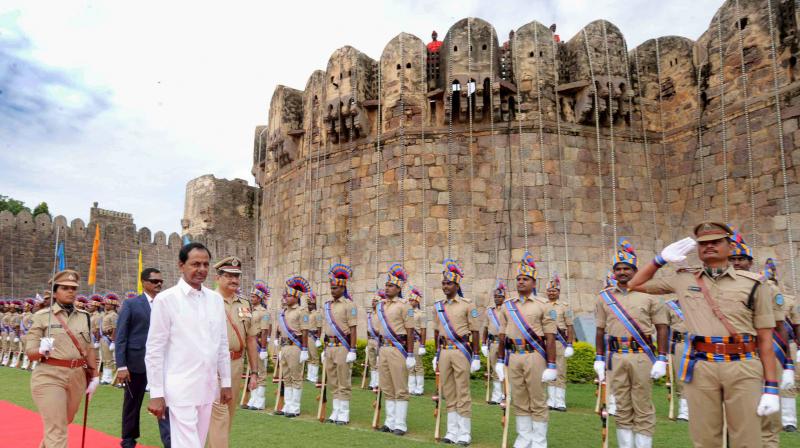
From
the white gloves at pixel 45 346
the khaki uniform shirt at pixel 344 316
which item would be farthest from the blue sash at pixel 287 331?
the white gloves at pixel 45 346

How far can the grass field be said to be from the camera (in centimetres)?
745

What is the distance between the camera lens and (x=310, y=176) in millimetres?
18438

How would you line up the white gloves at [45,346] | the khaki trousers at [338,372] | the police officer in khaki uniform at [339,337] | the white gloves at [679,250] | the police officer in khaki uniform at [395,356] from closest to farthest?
the white gloves at [679,250], the white gloves at [45,346], the police officer in khaki uniform at [395,356], the khaki trousers at [338,372], the police officer in khaki uniform at [339,337]

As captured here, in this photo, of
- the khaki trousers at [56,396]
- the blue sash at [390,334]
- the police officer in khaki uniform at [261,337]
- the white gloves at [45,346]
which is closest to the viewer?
the khaki trousers at [56,396]

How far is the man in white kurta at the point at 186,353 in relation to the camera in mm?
4180

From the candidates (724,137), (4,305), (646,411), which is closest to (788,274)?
(724,137)

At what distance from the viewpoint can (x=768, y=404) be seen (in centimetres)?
389

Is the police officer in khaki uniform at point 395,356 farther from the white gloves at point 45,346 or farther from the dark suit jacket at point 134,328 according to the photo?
the white gloves at point 45,346

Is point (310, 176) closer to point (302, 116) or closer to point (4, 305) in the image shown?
point (302, 116)

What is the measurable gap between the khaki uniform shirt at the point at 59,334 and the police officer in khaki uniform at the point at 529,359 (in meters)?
4.76

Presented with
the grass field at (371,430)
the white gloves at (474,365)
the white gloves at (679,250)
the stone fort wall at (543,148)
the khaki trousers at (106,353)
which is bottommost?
the grass field at (371,430)

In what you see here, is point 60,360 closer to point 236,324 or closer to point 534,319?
point 236,324

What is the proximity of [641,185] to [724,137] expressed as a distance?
2.30 metres

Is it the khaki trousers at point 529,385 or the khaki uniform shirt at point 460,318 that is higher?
the khaki uniform shirt at point 460,318
